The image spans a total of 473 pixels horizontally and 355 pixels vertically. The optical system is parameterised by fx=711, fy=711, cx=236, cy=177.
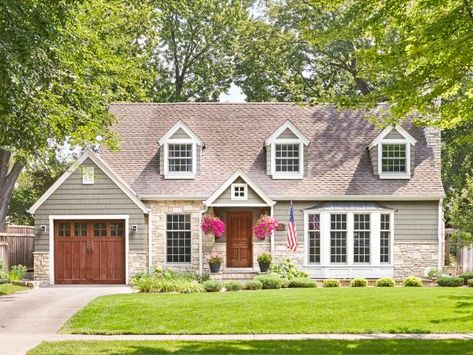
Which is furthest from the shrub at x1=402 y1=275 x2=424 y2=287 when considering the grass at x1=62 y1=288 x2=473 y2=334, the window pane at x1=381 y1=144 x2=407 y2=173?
the window pane at x1=381 y1=144 x2=407 y2=173

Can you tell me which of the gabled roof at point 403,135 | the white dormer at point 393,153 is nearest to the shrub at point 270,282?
the white dormer at point 393,153

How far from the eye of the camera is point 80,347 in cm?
1221

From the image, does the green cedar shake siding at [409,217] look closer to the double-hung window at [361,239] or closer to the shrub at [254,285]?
the double-hung window at [361,239]

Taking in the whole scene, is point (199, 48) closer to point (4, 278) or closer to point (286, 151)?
point (286, 151)

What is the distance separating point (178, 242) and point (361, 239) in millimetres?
6721

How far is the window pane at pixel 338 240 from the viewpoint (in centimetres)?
2608

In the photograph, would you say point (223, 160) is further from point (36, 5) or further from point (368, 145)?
point (36, 5)

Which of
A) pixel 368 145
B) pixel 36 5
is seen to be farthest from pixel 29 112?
pixel 368 145

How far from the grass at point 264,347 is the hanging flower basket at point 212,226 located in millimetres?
12441

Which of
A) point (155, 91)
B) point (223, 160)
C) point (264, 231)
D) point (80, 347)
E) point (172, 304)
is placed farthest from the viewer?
point (155, 91)

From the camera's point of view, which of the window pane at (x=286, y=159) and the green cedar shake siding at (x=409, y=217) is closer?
the green cedar shake siding at (x=409, y=217)

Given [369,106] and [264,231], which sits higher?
[369,106]

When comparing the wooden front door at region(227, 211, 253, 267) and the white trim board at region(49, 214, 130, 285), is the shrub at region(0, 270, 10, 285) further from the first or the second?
the wooden front door at region(227, 211, 253, 267)

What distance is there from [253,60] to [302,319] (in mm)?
26169
